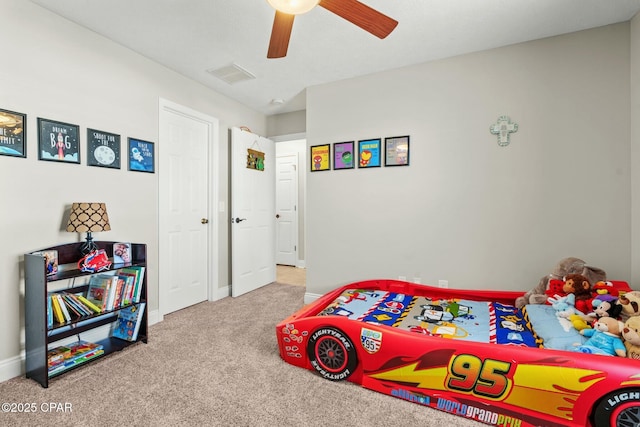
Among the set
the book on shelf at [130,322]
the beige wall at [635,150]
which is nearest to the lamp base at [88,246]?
the book on shelf at [130,322]

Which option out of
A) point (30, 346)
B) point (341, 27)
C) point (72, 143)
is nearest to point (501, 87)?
point (341, 27)

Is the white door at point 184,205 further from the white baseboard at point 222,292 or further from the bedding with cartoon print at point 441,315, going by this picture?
the bedding with cartoon print at point 441,315

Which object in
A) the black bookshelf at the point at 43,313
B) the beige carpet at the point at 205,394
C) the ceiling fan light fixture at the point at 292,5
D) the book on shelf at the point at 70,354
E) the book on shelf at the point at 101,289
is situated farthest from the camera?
the book on shelf at the point at 101,289

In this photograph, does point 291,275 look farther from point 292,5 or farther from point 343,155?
point 292,5

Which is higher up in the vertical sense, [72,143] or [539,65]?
[539,65]

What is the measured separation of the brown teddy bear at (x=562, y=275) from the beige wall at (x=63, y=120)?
320 cm

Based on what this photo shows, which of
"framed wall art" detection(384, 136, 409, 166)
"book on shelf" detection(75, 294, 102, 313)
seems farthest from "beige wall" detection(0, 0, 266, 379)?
"framed wall art" detection(384, 136, 409, 166)

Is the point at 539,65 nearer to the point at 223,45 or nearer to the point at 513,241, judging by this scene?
the point at 513,241

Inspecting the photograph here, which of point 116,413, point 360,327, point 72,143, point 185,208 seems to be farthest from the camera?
point 185,208

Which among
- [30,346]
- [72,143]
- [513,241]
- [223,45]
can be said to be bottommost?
[30,346]

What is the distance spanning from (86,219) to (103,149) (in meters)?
0.68

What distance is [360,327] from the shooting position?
181cm

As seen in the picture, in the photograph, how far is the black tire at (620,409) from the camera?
130 centimetres

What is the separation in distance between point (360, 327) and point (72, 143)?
2.46 metres
